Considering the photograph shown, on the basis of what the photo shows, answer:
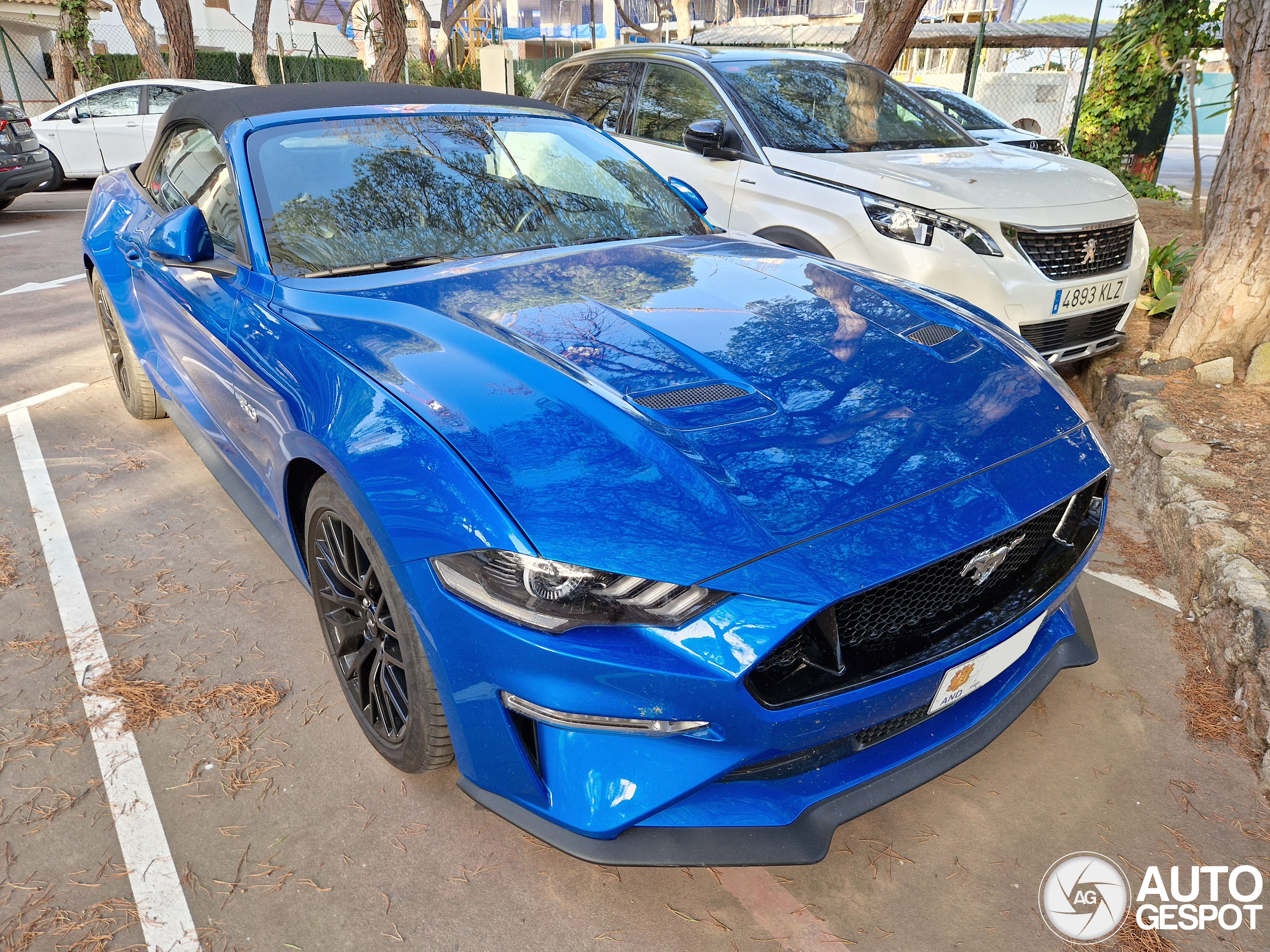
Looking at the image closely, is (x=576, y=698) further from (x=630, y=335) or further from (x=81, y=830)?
(x=81, y=830)

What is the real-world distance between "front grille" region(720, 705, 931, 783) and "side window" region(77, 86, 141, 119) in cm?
1391

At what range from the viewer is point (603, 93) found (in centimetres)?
637

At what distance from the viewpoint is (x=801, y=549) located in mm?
1709

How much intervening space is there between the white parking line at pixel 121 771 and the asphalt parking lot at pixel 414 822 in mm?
28

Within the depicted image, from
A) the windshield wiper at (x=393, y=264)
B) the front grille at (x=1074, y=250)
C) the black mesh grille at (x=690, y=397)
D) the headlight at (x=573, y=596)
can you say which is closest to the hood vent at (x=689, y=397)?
the black mesh grille at (x=690, y=397)

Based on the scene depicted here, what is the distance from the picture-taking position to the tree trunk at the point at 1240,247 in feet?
14.8

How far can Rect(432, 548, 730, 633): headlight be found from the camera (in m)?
1.67

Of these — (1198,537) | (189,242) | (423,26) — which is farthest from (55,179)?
(423,26)

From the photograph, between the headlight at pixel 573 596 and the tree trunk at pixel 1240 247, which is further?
the tree trunk at pixel 1240 247

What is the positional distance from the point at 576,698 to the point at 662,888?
2.36 ft

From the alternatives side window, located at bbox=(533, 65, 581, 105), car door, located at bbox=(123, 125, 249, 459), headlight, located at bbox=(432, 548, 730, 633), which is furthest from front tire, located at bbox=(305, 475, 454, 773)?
side window, located at bbox=(533, 65, 581, 105)

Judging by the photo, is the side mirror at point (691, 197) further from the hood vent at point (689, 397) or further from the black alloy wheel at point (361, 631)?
the black alloy wheel at point (361, 631)

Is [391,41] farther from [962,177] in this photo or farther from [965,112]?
[962,177]

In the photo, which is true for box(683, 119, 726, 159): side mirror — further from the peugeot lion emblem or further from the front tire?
the peugeot lion emblem
